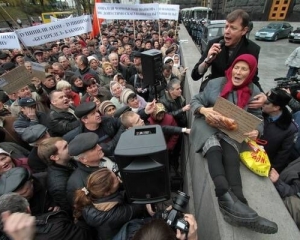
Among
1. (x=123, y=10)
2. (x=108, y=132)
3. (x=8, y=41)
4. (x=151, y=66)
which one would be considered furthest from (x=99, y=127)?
(x=123, y=10)

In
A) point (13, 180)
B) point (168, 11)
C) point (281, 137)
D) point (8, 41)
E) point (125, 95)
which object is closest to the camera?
point (13, 180)

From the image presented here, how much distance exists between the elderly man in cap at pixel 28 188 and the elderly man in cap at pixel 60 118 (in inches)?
42.1

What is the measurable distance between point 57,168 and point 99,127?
844 millimetres

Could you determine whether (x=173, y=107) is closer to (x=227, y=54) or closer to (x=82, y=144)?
(x=227, y=54)

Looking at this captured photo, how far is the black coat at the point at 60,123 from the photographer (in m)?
3.24

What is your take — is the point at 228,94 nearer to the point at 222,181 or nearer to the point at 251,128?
the point at 251,128

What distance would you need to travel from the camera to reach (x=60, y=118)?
332cm

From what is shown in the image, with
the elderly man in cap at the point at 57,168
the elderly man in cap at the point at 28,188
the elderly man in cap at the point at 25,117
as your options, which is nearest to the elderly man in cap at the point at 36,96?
the elderly man in cap at the point at 25,117

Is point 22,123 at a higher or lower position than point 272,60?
higher

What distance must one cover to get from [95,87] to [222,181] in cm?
319

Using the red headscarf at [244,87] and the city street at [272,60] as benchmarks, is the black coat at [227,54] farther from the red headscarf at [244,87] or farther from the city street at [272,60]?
the city street at [272,60]

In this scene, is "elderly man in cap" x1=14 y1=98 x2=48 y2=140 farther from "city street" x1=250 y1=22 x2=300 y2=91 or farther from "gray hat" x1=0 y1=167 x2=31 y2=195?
"city street" x1=250 y1=22 x2=300 y2=91

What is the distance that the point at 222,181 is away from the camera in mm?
1648

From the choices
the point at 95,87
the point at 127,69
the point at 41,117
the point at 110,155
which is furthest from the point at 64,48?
the point at 110,155
